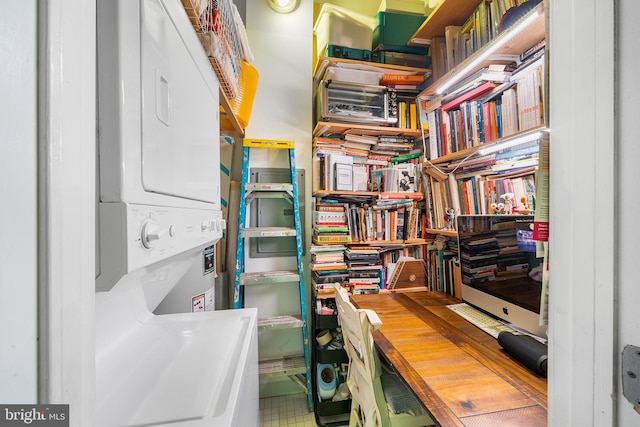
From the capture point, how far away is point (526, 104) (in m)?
1.22

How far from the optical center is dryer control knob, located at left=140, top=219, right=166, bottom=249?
479 millimetres

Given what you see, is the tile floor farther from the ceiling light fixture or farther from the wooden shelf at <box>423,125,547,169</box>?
the ceiling light fixture

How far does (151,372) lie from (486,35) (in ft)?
7.10

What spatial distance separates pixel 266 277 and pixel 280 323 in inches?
13.1

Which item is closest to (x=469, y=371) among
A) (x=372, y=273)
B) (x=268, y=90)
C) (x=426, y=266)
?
(x=372, y=273)

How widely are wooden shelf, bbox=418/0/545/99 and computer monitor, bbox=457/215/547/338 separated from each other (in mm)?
829

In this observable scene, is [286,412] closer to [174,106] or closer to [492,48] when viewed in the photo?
[174,106]

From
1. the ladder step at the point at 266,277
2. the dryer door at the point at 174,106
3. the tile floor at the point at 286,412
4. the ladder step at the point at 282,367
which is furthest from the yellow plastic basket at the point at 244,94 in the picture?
the tile floor at the point at 286,412

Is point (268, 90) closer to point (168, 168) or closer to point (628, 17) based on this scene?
point (168, 168)

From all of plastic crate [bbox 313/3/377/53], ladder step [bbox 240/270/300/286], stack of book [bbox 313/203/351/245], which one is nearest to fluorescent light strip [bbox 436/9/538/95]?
plastic crate [bbox 313/3/377/53]

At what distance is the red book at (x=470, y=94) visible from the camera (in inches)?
57.3

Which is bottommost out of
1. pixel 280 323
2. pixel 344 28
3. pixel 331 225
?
pixel 280 323

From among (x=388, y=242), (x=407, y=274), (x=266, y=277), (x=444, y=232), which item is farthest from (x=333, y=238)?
(x=444, y=232)

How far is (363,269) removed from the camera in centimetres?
190
